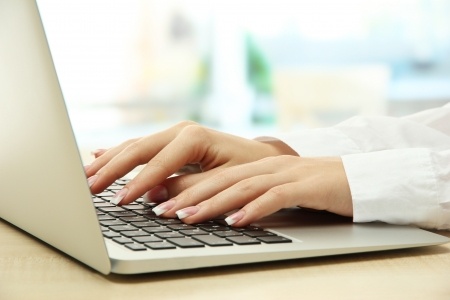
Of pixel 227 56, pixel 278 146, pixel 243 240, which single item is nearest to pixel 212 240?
pixel 243 240

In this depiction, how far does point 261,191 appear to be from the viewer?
74 cm

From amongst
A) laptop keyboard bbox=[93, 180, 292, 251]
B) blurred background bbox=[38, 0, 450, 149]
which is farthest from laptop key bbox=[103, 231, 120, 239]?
blurred background bbox=[38, 0, 450, 149]

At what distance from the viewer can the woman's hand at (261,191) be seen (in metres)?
0.69

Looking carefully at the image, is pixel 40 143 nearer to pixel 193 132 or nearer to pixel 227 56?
pixel 193 132

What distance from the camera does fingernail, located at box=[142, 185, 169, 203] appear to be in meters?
0.80

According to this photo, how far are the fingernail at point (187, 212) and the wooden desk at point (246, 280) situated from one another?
114 mm

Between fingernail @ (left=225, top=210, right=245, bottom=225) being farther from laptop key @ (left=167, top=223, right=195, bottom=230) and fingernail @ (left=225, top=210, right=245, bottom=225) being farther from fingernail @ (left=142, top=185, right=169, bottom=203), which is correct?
fingernail @ (left=142, top=185, right=169, bottom=203)

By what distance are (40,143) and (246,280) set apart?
177 millimetres

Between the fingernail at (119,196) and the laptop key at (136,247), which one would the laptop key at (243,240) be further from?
the fingernail at (119,196)

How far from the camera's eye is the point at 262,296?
19.9 inches

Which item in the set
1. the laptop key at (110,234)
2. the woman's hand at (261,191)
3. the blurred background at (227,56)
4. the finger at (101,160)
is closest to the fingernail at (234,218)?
the woman's hand at (261,191)

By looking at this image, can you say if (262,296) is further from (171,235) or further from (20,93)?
(20,93)

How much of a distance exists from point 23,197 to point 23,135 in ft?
0.24

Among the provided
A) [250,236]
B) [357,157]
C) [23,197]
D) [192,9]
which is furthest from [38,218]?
[192,9]
